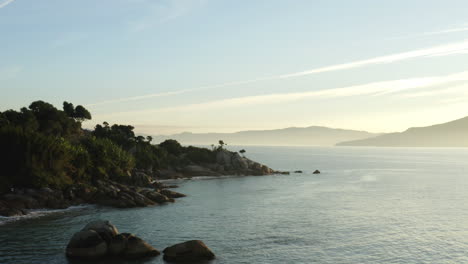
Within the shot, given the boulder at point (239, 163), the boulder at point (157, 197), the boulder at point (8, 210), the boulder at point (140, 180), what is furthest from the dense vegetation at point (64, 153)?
the boulder at point (157, 197)

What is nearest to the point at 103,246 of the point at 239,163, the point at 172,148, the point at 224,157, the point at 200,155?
the point at 200,155

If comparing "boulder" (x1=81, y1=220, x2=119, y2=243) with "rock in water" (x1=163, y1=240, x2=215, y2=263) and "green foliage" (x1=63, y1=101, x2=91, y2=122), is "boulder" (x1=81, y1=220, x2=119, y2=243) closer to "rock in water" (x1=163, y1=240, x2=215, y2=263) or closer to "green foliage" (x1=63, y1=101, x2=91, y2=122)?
"rock in water" (x1=163, y1=240, x2=215, y2=263)

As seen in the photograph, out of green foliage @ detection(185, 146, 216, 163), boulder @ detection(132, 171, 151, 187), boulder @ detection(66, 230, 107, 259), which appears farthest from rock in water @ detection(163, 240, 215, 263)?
green foliage @ detection(185, 146, 216, 163)

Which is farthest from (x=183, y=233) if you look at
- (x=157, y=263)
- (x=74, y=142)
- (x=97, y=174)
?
(x=74, y=142)

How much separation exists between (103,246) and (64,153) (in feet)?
158

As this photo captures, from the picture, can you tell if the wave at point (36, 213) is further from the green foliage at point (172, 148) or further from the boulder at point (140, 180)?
the green foliage at point (172, 148)

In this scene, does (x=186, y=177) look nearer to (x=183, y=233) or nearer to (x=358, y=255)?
(x=183, y=233)

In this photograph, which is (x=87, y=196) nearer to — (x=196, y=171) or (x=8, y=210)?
(x=8, y=210)

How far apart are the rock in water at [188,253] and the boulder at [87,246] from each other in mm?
6632

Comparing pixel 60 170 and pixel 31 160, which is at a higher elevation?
pixel 31 160

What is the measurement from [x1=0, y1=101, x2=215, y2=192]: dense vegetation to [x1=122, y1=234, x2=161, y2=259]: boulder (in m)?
41.2

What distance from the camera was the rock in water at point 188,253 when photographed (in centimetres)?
4044

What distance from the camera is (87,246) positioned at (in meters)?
41.3

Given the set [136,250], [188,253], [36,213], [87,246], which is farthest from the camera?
[36,213]
